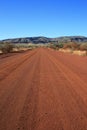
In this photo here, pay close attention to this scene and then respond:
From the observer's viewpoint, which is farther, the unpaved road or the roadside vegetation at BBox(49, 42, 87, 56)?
the roadside vegetation at BBox(49, 42, 87, 56)

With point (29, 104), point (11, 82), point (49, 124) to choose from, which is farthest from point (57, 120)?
point (11, 82)

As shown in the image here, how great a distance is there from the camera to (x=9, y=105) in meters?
8.25

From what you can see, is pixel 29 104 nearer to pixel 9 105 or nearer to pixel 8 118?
pixel 9 105

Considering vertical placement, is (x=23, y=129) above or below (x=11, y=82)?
above

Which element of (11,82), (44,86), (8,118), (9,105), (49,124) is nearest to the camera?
(49,124)

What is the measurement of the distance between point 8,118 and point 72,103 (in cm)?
248

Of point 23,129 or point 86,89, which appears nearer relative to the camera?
point 23,129

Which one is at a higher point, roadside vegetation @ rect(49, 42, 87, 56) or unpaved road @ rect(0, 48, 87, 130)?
unpaved road @ rect(0, 48, 87, 130)

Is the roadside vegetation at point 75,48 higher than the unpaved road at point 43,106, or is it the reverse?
the unpaved road at point 43,106

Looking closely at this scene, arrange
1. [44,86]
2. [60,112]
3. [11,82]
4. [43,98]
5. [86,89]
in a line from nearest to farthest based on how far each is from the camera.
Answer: [60,112], [43,98], [86,89], [44,86], [11,82]

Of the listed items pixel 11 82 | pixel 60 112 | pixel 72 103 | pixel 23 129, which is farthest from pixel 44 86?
pixel 23 129

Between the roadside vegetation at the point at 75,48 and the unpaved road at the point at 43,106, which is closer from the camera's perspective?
the unpaved road at the point at 43,106

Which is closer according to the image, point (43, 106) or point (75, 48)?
point (43, 106)

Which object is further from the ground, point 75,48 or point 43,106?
point 43,106
